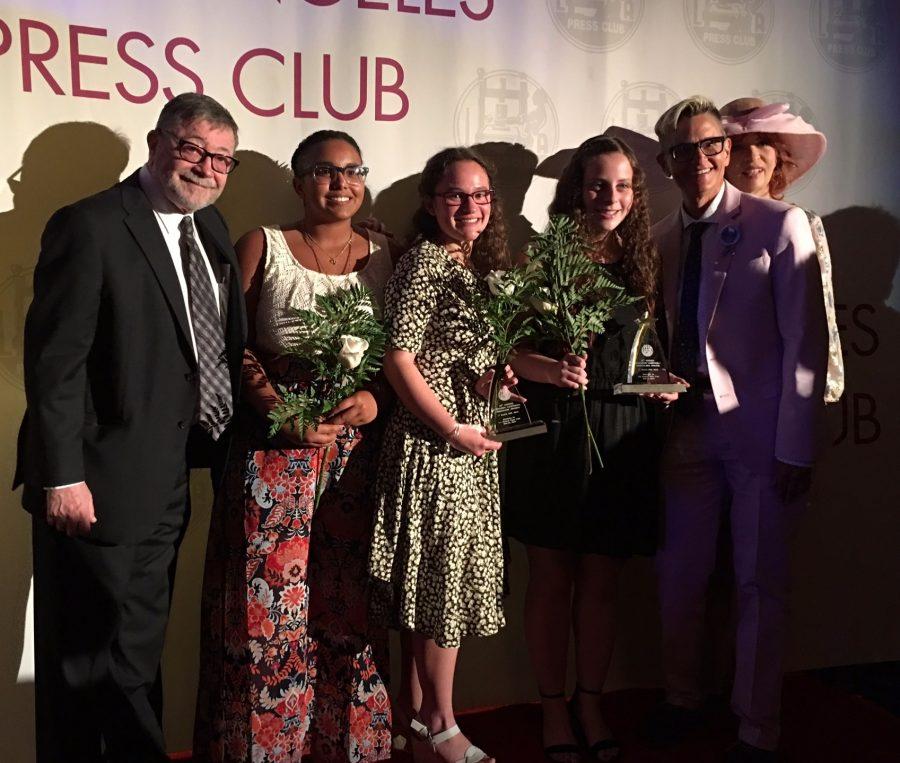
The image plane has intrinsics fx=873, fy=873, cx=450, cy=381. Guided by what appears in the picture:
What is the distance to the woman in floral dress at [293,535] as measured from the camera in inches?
105

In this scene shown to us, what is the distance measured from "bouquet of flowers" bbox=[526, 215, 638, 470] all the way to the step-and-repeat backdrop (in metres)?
0.74

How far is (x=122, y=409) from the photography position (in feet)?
7.77

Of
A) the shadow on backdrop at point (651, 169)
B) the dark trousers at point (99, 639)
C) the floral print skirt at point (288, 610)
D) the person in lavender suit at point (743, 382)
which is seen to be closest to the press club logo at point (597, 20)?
the shadow on backdrop at point (651, 169)

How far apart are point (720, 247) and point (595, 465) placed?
2.80 feet

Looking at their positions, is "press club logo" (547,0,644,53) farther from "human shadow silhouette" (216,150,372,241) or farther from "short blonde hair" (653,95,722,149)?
"human shadow silhouette" (216,150,372,241)

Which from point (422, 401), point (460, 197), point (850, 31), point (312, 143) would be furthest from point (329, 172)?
point (850, 31)

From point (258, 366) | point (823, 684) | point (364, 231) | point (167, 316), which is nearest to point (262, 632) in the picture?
point (258, 366)

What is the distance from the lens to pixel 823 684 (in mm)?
3771

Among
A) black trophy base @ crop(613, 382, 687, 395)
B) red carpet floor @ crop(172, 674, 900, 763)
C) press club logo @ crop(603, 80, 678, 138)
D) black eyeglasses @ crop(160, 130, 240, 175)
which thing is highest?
press club logo @ crop(603, 80, 678, 138)

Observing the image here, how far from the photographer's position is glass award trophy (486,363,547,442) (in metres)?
2.67

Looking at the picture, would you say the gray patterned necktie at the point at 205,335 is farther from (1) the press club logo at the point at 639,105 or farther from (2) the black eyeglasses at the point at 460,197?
(1) the press club logo at the point at 639,105

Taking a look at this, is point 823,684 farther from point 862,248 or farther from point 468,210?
point 468,210

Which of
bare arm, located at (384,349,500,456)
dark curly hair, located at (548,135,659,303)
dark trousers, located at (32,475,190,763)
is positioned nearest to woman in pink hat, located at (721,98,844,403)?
dark curly hair, located at (548,135,659,303)

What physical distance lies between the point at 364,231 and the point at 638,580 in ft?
6.30
